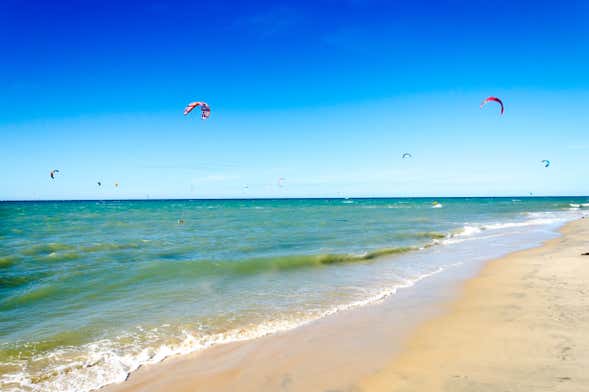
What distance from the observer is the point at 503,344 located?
6359mm

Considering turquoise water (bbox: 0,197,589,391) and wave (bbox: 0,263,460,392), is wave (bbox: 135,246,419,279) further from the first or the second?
wave (bbox: 0,263,460,392)

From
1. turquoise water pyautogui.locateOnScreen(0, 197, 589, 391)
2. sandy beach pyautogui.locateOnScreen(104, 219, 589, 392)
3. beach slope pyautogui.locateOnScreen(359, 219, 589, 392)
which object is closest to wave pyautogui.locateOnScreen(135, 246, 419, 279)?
turquoise water pyautogui.locateOnScreen(0, 197, 589, 391)

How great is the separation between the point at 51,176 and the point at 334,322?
110ft

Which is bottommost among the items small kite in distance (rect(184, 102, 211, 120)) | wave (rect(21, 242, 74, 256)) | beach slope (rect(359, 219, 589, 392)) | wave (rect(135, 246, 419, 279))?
wave (rect(135, 246, 419, 279))

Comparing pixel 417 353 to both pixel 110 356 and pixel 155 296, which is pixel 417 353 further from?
pixel 155 296

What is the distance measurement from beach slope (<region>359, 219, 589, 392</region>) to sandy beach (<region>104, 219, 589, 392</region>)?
15 millimetres

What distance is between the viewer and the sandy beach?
524 cm

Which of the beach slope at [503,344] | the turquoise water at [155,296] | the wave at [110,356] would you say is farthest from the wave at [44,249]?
the beach slope at [503,344]

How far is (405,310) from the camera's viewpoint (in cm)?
904

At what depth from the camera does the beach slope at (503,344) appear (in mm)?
5051

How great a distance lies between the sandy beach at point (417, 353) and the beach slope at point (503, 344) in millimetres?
15

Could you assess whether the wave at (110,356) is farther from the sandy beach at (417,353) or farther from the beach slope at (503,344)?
the beach slope at (503,344)

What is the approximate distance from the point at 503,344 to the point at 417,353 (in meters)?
1.42

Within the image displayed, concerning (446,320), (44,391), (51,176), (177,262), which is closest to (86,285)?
(177,262)
